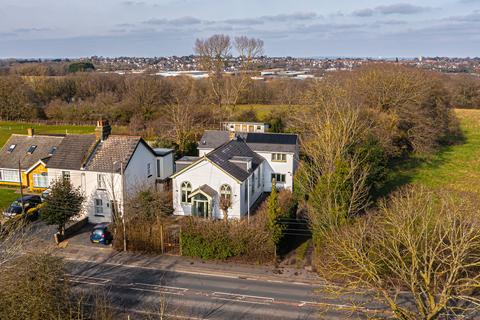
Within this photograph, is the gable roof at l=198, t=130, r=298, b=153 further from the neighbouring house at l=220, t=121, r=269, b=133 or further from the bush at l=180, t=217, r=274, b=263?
the bush at l=180, t=217, r=274, b=263

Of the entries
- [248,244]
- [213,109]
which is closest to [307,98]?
[213,109]

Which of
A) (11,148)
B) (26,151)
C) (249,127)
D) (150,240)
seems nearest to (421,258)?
(150,240)

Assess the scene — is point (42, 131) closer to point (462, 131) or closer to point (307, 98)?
point (307, 98)

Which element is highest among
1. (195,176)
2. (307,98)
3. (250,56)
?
(250,56)

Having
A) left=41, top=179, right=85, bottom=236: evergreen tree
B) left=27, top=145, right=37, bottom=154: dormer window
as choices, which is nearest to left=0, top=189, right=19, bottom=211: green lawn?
left=27, top=145, right=37, bottom=154: dormer window

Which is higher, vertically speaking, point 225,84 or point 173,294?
point 225,84
